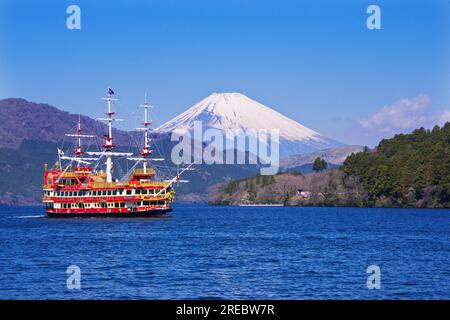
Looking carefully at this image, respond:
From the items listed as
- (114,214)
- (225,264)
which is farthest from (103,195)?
(225,264)

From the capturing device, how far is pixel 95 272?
188 ft

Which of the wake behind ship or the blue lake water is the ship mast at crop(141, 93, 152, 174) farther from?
the blue lake water

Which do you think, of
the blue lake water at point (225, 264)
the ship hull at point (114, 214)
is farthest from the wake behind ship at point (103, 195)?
the blue lake water at point (225, 264)

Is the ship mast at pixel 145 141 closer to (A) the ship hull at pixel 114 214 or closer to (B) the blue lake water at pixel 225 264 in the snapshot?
(A) the ship hull at pixel 114 214

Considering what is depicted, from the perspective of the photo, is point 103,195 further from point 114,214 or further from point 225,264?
point 225,264

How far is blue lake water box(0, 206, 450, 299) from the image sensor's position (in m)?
48.9

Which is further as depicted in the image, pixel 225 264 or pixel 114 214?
pixel 114 214

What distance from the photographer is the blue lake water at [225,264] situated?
48.9m

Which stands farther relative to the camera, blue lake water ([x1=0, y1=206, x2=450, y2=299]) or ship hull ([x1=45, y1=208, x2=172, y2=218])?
ship hull ([x1=45, y1=208, x2=172, y2=218])

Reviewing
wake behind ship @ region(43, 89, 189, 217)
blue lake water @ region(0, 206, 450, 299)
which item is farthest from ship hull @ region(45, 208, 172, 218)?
blue lake water @ region(0, 206, 450, 299)

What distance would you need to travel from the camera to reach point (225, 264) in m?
62.4

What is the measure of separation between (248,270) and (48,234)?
152ft
